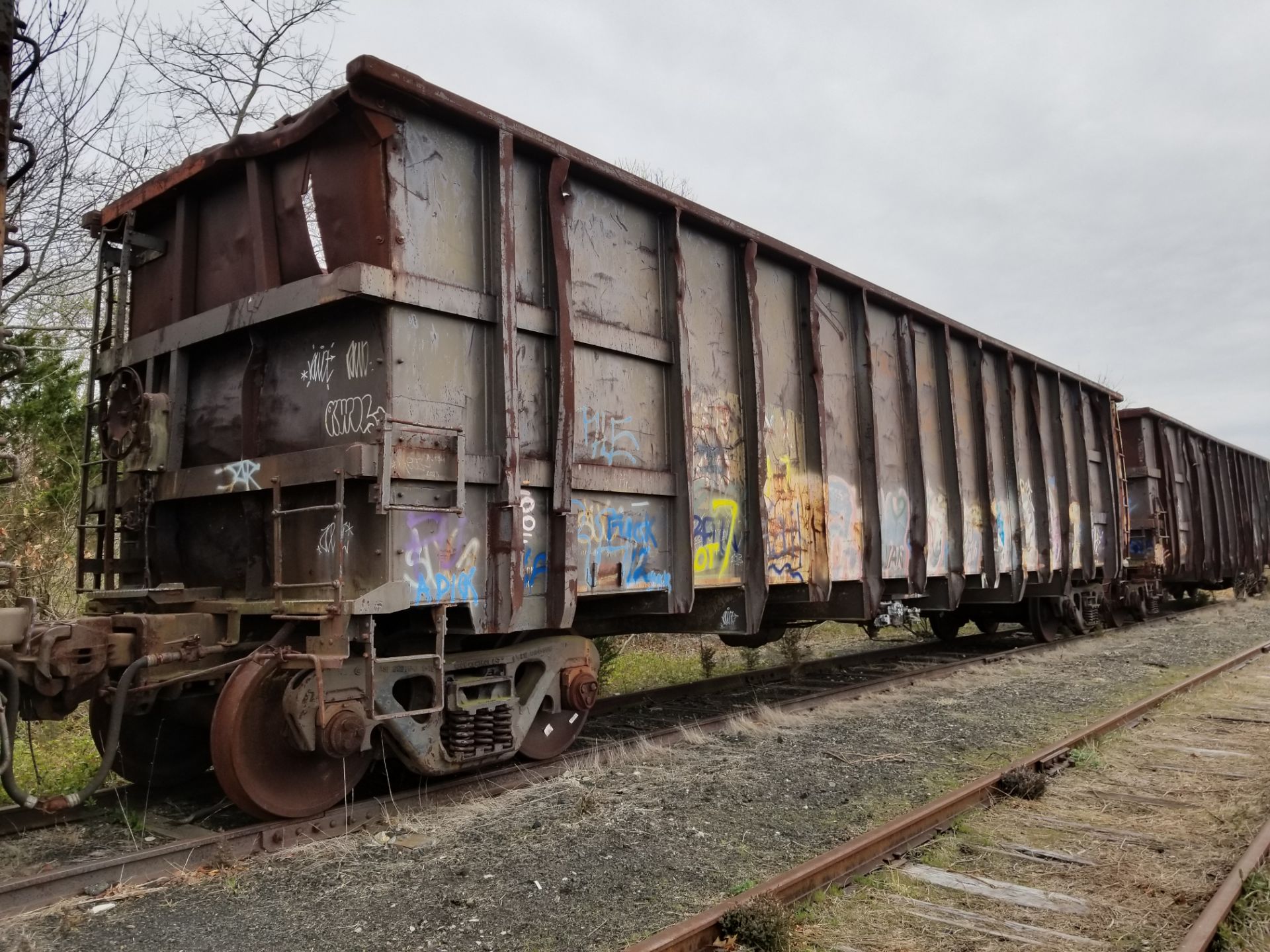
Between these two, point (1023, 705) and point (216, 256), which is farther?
point (1023, 705)

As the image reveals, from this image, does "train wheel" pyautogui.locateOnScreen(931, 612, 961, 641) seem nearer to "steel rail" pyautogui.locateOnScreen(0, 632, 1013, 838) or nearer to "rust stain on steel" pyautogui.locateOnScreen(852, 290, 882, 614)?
"steel rail" pyautogui.locateOnScreen(0, 632, 1013, 838)

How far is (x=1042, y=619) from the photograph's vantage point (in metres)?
13.7

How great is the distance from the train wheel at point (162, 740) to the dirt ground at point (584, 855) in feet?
4.49

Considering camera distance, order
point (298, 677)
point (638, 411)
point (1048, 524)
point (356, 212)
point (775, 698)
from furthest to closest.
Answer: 1. point (1048, 524)
2. point (775, 698)
3. point (638, 411)
4. point (356, 212)
5. point (298, 677)

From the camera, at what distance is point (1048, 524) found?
12.1 m

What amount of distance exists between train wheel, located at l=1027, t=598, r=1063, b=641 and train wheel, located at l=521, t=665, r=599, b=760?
9.70 metres

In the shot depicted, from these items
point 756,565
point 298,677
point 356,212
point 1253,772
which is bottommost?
point 1253,772

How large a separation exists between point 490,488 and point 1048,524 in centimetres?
932

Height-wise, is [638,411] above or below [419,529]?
above

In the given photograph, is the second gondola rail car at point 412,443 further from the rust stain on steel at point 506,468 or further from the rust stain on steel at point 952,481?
the rust stain on steel at point 952,481

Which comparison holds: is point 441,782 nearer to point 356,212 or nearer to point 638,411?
point 638,411

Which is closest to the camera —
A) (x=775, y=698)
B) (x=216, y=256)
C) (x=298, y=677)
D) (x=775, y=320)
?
(x=298, y=677)

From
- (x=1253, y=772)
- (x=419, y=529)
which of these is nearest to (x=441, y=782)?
(x=419, y=529)

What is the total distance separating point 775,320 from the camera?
7797mm
